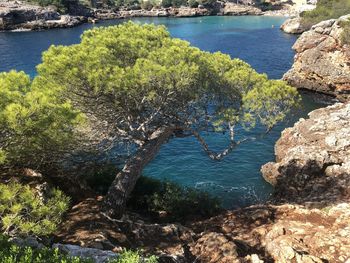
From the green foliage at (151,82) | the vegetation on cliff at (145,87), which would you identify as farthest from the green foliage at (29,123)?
the vegetation on cliff at (145,87)

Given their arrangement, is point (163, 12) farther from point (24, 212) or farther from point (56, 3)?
point (24, 212)

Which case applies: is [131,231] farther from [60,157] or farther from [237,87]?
[237,87]

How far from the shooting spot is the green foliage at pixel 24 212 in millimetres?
11875

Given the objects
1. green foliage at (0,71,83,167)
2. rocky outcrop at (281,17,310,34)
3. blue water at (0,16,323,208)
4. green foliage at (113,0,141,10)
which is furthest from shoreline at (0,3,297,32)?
green foliage at (0,71,83,167)

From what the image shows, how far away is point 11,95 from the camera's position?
13180mm

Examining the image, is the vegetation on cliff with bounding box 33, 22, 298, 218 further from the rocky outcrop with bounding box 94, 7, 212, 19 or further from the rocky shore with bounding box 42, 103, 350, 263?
the rocky outcrop with bounding box 94, 7, 212, 19

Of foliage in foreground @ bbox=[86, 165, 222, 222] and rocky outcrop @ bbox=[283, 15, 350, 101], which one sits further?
rocky outcrop @ bbox=[283, 15, 350, 101]

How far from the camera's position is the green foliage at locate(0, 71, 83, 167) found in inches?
496

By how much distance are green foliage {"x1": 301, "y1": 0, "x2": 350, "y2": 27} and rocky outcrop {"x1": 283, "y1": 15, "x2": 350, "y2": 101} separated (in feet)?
145

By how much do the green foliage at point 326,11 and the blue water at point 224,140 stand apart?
8.25 metres

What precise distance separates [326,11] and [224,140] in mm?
78129

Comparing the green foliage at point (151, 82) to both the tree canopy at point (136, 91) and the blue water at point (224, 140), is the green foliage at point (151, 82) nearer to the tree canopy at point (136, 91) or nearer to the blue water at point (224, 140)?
the tree canopy at point (136, 91)

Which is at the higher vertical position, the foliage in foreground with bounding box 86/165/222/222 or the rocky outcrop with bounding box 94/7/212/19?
the rocky outcrop with bounding box 94/7/212/19

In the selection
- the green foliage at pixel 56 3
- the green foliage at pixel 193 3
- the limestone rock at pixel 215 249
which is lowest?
the limestone rock at pixel 215 249
